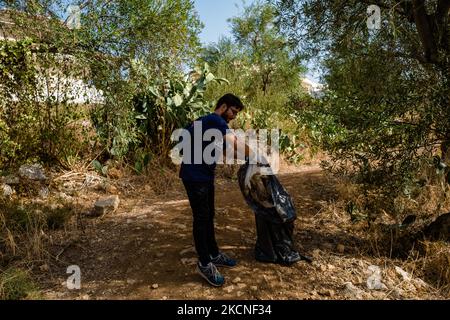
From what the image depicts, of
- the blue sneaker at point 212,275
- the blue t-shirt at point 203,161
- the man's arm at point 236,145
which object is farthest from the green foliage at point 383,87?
the blue sneaker at point 212,275

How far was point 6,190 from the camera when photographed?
5371mm

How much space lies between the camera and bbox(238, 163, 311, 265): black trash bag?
3.79m

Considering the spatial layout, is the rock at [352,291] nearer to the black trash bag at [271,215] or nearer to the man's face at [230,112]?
the black trash bag at [271,215]

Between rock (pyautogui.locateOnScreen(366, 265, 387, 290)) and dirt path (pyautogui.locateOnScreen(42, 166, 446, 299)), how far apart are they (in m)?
0.05

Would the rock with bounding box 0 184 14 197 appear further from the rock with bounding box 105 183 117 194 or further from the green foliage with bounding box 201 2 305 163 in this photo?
the green foliage with bounding box 201 2 305 163

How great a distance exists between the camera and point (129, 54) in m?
5.62

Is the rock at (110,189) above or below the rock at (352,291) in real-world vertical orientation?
above

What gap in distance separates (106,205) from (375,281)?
3452 mm

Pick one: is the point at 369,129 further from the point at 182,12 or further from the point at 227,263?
the point at 182,12

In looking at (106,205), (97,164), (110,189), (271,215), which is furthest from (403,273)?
(97,164)

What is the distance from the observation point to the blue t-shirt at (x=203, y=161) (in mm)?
3324

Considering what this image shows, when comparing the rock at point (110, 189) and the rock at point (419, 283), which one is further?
the rock at point (110, 189)

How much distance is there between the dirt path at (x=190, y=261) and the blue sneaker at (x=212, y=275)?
60 mm
